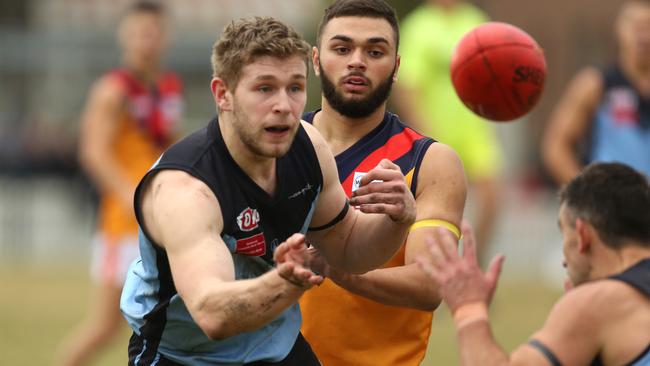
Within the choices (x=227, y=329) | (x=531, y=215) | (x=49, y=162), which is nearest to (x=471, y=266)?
(x=227, y=329)

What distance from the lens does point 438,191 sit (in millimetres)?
6074

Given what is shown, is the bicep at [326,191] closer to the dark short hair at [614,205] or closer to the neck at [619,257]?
the dark short hair at [614,205]

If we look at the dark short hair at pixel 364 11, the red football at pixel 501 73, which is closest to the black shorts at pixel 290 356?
the dark short hair at pixel 364 11

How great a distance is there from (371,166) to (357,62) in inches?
19.9

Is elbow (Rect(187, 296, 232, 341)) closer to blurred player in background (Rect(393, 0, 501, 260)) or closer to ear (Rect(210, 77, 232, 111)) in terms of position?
ear (Rect(210, 77, 232, 111))

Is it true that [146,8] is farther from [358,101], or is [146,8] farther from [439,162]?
[439,162]

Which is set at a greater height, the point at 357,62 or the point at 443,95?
the point at 357,62

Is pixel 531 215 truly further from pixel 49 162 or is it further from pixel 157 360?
pixel 157 360

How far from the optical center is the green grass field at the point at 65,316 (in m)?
11.2

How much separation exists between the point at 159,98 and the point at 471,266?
6.25m

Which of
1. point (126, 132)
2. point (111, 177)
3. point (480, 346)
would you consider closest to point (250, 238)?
point (480, 346)

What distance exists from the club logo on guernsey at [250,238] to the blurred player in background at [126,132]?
4569 mm

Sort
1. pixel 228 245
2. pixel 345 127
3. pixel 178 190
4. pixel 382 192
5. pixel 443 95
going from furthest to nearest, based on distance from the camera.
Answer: pixel 443 95, pixel 345 127, pixel 382 192, pixel 228 245, pixel 178 190

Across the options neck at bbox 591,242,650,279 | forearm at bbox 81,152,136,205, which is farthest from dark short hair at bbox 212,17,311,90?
forearm at bbox 81,152,136,205
